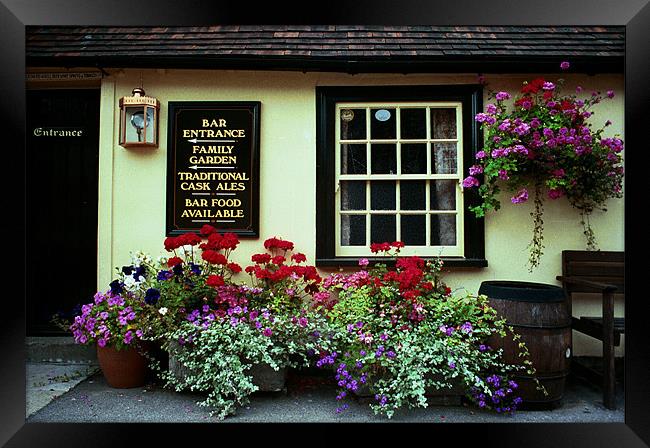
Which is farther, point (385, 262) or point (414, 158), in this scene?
point (414, 158)

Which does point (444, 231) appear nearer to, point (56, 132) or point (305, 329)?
point (305, 329)

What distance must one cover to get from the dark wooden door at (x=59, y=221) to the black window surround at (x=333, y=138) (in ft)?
7.95

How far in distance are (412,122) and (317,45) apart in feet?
4.06

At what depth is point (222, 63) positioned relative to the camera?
168 inches

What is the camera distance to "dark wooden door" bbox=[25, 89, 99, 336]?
462 cm

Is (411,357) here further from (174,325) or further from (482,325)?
(174,325)

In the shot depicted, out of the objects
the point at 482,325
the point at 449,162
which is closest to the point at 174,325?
the point at 482,325

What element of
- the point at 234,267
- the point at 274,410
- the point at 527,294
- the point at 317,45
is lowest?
the point at 274,410

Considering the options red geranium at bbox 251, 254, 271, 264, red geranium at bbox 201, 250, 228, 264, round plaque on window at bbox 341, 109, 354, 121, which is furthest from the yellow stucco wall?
red geranium at bbox 201, 250, 228, 264

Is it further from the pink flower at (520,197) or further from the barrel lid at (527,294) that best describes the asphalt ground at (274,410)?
the pink flower at (520,197)

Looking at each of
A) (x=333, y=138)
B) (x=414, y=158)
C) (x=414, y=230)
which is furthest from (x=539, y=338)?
(x=333, y=138)

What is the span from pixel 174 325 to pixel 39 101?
120 inches

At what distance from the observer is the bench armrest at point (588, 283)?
338cm

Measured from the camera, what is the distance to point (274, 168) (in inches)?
174
